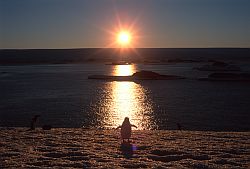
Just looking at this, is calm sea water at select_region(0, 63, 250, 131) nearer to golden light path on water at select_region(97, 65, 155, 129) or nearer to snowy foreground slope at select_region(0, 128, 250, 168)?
golden light path on water at select_region(97, 65, 155, 129)

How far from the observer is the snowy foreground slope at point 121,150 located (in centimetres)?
1146

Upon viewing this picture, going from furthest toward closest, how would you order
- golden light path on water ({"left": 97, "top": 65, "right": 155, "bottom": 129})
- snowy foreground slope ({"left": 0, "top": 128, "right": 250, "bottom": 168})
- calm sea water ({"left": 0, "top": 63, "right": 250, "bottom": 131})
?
golden light path on water ({"left": 97, "top": 65, "right": 155, "bottom": 129})
calm sea water ({"left": 0, "top": 63, "right": 250, "bottom": 131})
snowy foreground slope ({"left": 0, "top": 128, "right": 250, "bottom": 168})

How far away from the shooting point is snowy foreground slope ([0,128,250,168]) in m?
11.5

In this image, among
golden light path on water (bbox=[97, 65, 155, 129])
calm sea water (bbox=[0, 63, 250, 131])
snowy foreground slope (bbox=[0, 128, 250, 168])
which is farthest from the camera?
golden light path on water (bbox=[97, 65, 155, 129])

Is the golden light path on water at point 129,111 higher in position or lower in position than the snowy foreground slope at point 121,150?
higher

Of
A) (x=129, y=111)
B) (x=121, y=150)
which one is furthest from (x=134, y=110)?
(x=121, y=150)

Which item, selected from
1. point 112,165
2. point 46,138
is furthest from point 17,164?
point 46,138

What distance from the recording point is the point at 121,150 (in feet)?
44.2

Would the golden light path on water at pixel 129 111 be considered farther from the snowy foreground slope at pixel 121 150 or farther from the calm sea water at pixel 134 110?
the snowy foreground slope at pixel 121 150

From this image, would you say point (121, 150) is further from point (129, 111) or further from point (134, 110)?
point (134, 110)

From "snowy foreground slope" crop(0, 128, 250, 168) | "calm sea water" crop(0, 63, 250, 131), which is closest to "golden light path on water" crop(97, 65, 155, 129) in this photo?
"calm sea water" crop(0, 63, 250, 131)

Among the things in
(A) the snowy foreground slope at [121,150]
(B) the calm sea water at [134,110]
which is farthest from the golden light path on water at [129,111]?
(A) the snowy foreground slope at [121,150]

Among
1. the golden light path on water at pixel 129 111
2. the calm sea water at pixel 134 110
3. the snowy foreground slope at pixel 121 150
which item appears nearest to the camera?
the snowy foreground slope at pixel 121 150

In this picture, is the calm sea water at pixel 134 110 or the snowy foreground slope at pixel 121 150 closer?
the snowy foreground slope at pixel 121 150
